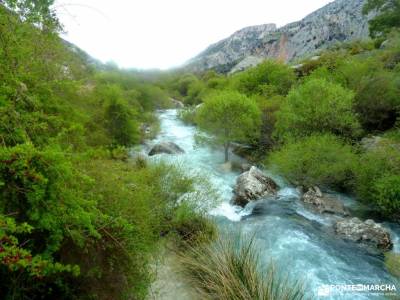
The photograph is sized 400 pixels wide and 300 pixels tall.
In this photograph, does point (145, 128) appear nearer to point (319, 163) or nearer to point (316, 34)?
point (319, 163)

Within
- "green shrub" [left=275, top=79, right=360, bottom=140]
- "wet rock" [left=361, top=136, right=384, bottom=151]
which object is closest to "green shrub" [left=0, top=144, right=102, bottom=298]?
"green shrub" [left=275, top=79, right=360, bottom=140]

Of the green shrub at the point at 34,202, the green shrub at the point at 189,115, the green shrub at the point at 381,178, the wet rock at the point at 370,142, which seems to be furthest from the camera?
the green shrub at the point at 189,115

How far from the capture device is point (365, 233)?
36.0 feet

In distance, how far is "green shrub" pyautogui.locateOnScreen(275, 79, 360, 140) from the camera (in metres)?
18.5

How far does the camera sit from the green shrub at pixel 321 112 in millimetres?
18484

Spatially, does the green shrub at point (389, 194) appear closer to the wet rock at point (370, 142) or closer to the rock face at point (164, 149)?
the wet rock at point (370, 142)

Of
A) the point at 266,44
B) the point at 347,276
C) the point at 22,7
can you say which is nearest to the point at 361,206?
the point at 347,276

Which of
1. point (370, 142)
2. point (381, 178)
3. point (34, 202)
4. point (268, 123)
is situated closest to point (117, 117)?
point (268, 123)

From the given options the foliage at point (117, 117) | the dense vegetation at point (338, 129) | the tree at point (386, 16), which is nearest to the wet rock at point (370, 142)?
the dense vegetation at point (338, 129)

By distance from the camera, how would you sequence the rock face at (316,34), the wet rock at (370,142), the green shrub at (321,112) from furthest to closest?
1. the rock face at (316,34)
2. the green shrub at (321,112)
3. the wet rock at (370,142)

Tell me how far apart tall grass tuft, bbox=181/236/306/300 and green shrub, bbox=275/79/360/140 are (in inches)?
494

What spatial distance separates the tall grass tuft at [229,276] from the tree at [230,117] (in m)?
14.9

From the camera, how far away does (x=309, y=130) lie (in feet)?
63.2

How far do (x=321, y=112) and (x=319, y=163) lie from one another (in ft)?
18.0
